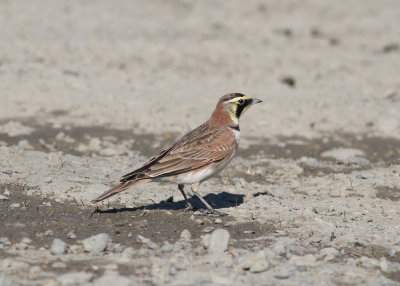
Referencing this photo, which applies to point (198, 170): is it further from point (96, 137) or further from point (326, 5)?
point (326, 5)

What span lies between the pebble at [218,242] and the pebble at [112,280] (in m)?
1.05

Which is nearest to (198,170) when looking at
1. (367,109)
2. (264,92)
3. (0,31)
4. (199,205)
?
(199,205)

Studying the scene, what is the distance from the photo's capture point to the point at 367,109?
47.5ft

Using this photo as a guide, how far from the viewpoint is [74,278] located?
608 centimetres

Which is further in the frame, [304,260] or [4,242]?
[4,242]

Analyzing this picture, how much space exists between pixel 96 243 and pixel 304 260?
6.59ft

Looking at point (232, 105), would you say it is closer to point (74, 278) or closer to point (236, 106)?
point (236, 106)

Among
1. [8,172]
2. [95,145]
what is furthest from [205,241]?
[95,145]

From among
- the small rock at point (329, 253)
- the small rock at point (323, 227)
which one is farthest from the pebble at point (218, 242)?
the small rock at point (323, 227)

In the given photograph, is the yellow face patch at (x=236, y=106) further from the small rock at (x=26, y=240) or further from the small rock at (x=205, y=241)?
the small rock at (x=26, y=240)

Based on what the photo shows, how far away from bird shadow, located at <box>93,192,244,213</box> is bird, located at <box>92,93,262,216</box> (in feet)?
1.19

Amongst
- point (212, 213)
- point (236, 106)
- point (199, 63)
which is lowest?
point (212, 213)

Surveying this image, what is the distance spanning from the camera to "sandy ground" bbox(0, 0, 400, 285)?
22.2 ft

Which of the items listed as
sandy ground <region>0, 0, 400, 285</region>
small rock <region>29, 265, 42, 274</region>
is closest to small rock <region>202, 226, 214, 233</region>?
sandy ground <region>0, 0, 400, 285</region>
